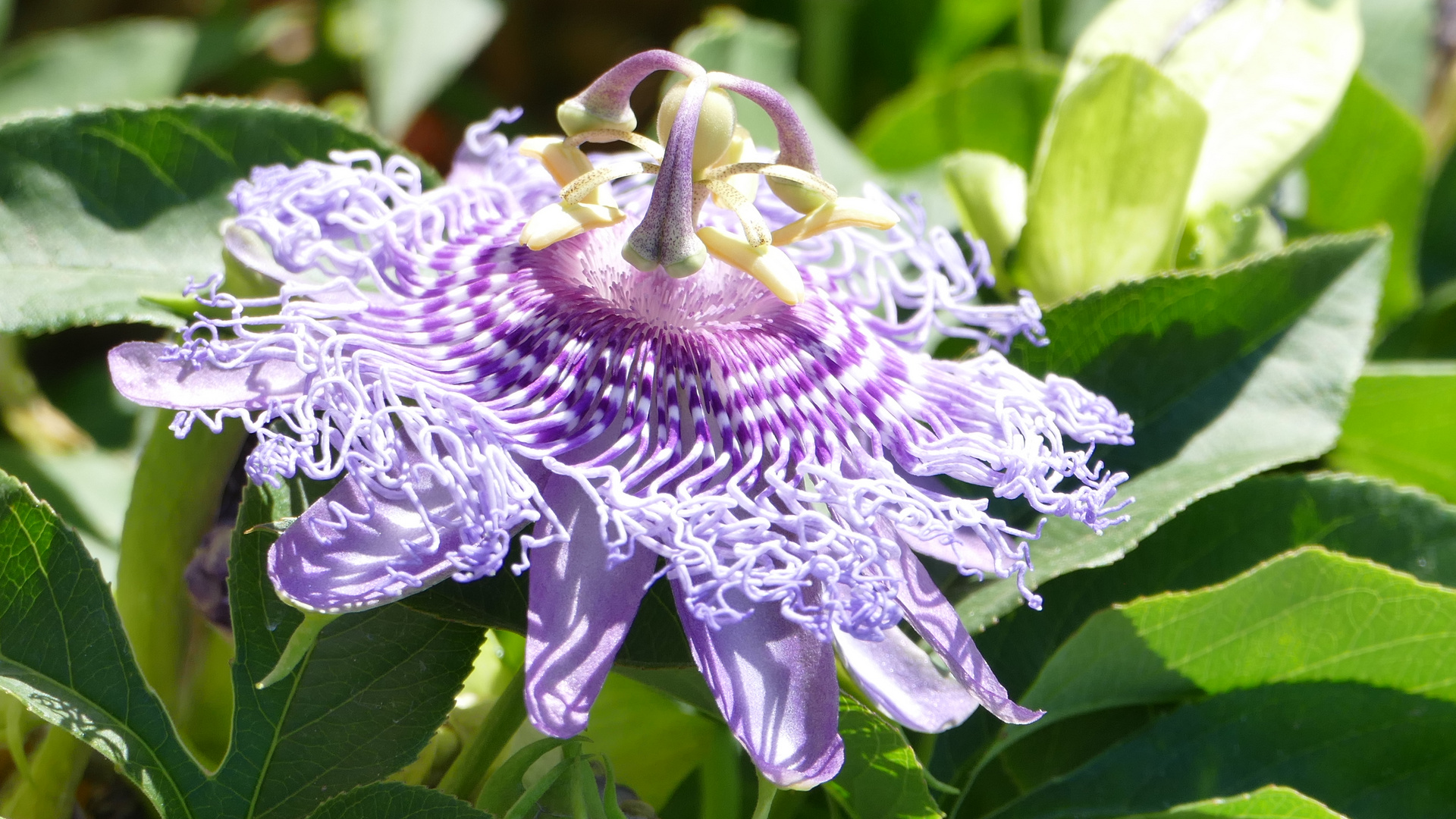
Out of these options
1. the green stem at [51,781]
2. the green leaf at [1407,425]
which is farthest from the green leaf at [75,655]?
the green leaf at [1407,425]

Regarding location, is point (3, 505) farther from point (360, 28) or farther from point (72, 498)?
point (360, 28)

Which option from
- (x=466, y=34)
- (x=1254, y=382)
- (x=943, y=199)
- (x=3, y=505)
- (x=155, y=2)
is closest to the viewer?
(x=3, y=505)

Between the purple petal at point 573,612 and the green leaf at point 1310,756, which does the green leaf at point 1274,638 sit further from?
the purple petal at point 573,612

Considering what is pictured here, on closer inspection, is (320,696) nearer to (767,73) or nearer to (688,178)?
(688,178)

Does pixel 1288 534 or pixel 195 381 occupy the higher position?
pixel 195 381

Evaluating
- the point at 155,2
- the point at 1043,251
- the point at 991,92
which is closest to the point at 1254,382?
the point at 1043,251

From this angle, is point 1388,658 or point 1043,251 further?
point 1043,251

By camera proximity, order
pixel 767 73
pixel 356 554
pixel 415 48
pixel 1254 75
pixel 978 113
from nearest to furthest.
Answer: pixel 356 554 → pixel 1254 75 → pixel 767 73 → pixel 978 113 → pixel 415 48

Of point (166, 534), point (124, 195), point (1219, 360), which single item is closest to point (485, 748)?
point (166, 534)
